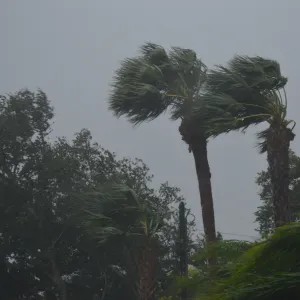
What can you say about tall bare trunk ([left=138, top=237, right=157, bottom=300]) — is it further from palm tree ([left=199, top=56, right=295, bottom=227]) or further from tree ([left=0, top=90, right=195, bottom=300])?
tree ([left=0, top=90, right=195, bottom=300])

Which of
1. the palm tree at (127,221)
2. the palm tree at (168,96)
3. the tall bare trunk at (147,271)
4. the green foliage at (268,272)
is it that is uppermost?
the palm tree at (168,96)

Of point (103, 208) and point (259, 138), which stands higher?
point (259, 138)

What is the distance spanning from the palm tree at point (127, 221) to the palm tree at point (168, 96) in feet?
4.95

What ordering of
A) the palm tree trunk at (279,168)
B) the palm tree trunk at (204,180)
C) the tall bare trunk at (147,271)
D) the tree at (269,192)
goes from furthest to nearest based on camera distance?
the tree at (269,192)
the palm tree trunk at (204,180)
the tall bare trunk at (147,271)
the palm tree trunk at (279,168)

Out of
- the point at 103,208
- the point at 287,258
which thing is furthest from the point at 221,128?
the point at 287,258

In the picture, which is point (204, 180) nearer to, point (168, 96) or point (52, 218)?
point (168, 96)

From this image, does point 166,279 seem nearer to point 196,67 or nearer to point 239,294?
point 196,67

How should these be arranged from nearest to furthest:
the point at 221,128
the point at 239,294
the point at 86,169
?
the point at 239,294, the point at 221,128, the point at 86,169

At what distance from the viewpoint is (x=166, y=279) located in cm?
3291

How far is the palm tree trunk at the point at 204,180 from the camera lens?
16969 millimetres

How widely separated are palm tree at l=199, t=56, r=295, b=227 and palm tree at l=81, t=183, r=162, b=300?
2641mm

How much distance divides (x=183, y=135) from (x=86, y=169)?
18.4 metres

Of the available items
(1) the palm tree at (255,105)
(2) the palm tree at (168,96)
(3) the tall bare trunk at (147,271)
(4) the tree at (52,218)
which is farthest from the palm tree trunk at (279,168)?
(4) the tree at (52,218)

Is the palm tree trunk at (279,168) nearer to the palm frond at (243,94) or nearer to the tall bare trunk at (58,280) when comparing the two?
→ the palm frond at (243,94)
